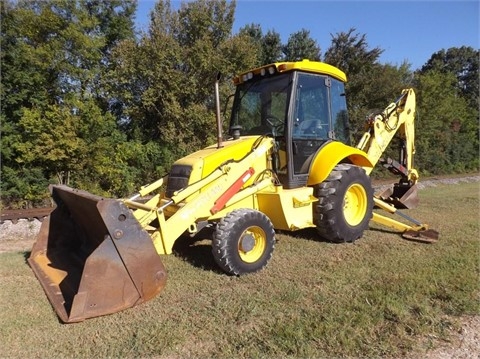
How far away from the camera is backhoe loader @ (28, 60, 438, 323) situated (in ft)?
11.7

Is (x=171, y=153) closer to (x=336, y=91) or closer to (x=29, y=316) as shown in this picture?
(x=336, y=91)

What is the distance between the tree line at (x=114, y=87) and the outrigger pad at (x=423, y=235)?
7462 millimetres

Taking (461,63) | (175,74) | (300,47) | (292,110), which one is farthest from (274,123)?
(461,63)

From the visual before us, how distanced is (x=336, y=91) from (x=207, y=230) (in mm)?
2981

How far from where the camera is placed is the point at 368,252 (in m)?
5.18

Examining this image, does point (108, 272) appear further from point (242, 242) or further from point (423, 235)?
point (423, 235)

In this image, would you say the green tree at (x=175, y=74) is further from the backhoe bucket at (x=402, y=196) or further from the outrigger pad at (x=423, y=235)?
the outrigger pad at (x=423, y=235)

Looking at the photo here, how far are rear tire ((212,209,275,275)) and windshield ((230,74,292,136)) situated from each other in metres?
1.51

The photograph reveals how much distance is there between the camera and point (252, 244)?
446 centimetres

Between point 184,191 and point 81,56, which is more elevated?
point 81,56

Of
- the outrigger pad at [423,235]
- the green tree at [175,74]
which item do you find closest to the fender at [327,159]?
the outrigger pad at [423,235]

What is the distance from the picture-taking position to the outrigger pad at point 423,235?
18.3 feet

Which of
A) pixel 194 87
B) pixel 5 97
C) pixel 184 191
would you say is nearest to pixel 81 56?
pixel 5 97

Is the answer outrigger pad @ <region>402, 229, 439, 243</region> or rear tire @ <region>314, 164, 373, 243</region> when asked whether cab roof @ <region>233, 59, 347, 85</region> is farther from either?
outrigger pad @ <region>402, 229, 439, 243</region>
